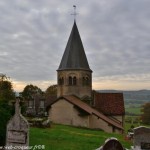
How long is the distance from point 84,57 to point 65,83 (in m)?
5.22

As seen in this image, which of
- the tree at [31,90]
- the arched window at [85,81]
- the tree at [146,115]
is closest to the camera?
the arched window at [85,81]

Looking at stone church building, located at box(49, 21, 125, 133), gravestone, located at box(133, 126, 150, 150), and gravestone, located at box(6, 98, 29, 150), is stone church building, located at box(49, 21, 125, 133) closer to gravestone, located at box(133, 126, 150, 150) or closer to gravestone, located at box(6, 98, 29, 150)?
gravestone, located at box(133, 126, 150, 150)

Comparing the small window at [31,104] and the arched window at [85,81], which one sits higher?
the arched window at [85,81]

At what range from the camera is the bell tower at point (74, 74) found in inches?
1897

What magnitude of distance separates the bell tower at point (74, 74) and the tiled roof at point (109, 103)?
8.17 feet

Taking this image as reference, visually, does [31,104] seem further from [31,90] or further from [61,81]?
[31,90]

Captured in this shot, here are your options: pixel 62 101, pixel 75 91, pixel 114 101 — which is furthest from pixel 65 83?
pixel 114 101

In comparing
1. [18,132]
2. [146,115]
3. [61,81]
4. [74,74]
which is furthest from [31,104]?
[18,132]

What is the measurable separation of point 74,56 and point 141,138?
33.1 metres

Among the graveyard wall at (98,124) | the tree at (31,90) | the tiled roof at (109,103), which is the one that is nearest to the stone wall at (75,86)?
the tiled roof at (109,103)

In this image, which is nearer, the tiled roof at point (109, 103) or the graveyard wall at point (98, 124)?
the graveyard wall at point (98, 124)

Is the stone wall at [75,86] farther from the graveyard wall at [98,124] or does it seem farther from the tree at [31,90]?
the tree at [31,90]

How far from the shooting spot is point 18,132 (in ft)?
53.0

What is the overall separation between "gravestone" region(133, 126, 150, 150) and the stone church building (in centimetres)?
2658
